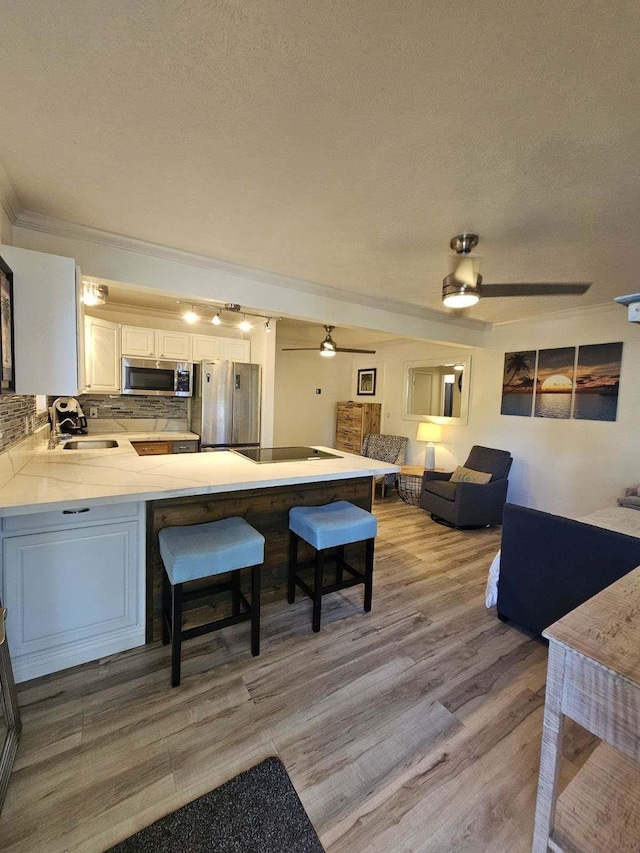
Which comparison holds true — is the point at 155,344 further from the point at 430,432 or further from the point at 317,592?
the point at 430,432

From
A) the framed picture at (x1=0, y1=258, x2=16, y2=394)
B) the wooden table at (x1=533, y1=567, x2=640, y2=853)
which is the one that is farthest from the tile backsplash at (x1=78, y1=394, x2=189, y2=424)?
the wooden table at (x1=533, y1=567, x2=640, y2=853)

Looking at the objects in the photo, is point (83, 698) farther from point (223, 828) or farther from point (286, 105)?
point (286, 105)

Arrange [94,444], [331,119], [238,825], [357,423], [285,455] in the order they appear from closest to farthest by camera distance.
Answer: [238,825], [331,119], [285,455], [94,444], [357,423]

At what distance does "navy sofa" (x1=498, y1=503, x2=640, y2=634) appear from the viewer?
180 cm

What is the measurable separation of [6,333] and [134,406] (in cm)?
279

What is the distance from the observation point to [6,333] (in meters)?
1.78

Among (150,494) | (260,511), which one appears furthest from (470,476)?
(150,494)

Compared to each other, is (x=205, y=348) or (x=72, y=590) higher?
(x=205, y=348)

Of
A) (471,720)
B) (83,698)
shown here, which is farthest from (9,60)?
(471,720)

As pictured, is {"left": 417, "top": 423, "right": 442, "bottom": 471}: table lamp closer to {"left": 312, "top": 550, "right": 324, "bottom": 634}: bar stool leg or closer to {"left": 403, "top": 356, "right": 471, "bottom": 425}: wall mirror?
{"left": 403, "top": 356, "right": 471, "bottom": 425}: wall mirror

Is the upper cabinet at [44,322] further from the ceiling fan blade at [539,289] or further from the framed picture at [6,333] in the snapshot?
the ceiling fan blade at [539,289]

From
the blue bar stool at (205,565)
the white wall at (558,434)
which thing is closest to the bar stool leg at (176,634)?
the blue bar stool at (205,565)

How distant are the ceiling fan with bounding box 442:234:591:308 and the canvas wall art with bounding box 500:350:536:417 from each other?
240 centimetres

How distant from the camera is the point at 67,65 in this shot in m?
1.16
